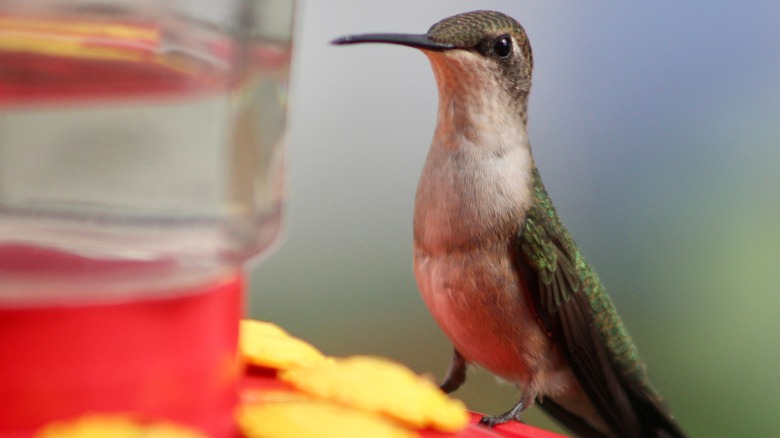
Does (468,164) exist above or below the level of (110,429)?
above

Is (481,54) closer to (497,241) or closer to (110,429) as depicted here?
(497,241)

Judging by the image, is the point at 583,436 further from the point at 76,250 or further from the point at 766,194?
the point at 766,194

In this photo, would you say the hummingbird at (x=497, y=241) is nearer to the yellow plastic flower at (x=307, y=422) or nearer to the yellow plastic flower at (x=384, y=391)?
the yellow plastic flower at (x=384, y=391)

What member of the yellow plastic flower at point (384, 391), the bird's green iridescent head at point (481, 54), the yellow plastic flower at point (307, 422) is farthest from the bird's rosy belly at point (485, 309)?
the yellow plastic flower at point (307, 422)

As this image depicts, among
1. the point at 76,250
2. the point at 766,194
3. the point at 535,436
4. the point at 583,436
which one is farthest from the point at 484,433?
the point at 766,194

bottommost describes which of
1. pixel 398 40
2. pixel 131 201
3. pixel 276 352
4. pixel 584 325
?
pixel 584 325

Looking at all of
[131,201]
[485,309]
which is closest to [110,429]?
[131,201]

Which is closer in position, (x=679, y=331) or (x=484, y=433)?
(x=484, y=433)
